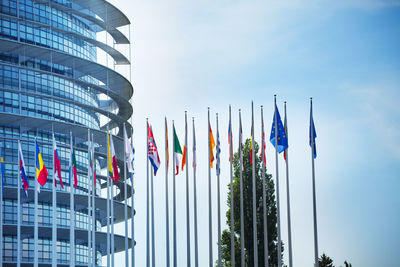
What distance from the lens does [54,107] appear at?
3095 inches

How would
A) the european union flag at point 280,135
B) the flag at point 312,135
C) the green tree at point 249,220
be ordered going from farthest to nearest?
the green tree at point 249,220
the european union flag at point 280,135
the flag at point 312,135

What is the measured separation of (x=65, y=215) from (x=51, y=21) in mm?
22353

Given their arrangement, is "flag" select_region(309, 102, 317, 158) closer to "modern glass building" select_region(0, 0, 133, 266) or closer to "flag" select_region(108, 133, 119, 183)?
"flag" select_region(108, 133, 119, 183)

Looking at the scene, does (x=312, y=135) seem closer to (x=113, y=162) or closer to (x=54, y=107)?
(x=113, y=162)

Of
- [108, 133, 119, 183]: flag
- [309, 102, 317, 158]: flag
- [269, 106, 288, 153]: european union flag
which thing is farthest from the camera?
[108, 133, 119, 183]: flag

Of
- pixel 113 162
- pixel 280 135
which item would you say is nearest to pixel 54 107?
pixel 113 162

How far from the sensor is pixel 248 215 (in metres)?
67.9

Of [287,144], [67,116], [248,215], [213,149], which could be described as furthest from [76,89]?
[287,144]

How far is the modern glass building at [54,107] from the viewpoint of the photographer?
73.5m

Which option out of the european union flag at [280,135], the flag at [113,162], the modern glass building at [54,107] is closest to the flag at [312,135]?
the european union flag at [280,135]

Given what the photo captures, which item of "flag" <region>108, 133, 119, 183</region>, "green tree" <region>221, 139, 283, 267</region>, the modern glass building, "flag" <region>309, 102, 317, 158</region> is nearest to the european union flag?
"flag" <region>309, 102, 317, 158</region>

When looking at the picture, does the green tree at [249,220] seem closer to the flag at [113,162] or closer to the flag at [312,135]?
the flag at [113,162]

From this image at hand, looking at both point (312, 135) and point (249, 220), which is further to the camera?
point (249, 220)

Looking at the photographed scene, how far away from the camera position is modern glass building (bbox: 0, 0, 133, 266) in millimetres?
73500
